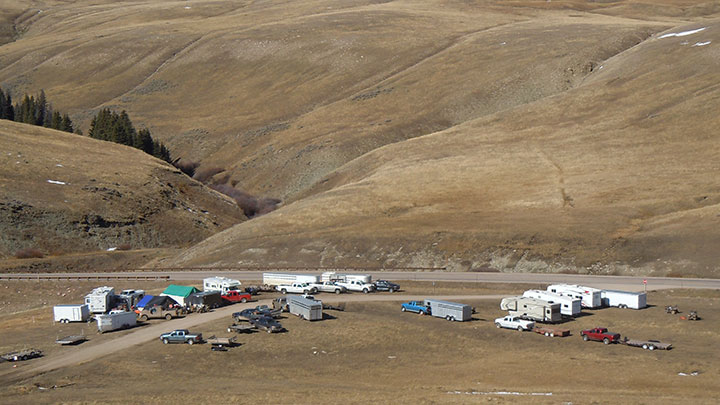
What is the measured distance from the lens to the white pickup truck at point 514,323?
161 feet

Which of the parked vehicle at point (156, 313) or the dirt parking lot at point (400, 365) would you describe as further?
the parked vehicle at point (156, 313)

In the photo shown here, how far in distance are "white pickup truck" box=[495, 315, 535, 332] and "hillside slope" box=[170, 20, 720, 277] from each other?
22.7 meters

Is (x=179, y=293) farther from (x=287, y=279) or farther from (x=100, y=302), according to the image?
(x=287, y=279)

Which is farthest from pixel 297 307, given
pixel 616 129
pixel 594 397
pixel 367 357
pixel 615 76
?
pixel 615 76

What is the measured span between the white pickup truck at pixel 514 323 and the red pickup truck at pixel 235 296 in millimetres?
17803

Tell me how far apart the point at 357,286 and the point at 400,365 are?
65.8ft

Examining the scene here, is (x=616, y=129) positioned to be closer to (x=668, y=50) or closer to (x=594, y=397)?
(x=668, y=50)

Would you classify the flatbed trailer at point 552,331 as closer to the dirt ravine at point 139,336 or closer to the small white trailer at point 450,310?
the small white trailer at point 450,310

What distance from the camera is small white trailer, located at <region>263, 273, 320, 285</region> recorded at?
62.8 meters

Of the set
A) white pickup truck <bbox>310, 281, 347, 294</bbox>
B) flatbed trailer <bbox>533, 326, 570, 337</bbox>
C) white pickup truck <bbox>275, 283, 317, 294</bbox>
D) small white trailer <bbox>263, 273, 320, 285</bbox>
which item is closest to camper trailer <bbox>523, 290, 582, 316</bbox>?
flatbed trailer <bbox>533, 326, 570, 337</bbox>

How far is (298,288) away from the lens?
6203 centimetres

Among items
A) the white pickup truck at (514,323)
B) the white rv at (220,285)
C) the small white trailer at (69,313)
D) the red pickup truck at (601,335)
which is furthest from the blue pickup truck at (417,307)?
the small white trailer at (69,313)

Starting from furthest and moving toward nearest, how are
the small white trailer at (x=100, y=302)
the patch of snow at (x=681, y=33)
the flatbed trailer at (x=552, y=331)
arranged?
the patch of snow at (x=681, y=33), the small white trailer at (x=100, y=302), the flatbed trailer at (x=552, y=331)

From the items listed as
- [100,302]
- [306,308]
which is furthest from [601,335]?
[100,302]
